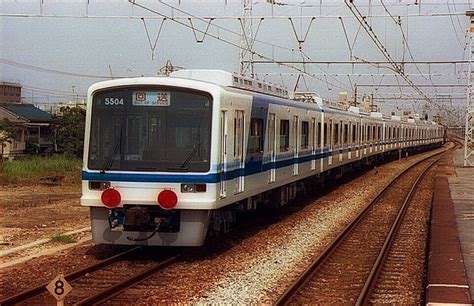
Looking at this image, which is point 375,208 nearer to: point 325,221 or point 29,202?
point 325,221

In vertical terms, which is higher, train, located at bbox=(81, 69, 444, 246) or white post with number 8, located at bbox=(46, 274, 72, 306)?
train, located at bbox=(81, 69, 444, 246)

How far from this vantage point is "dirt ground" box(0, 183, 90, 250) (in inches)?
464

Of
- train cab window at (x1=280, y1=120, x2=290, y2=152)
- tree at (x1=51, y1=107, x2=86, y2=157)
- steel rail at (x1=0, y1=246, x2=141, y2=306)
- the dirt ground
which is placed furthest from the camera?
tree at (x1=51, y1=107, x2=86, y2=157)

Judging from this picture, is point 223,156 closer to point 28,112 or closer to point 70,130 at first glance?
point 70,130

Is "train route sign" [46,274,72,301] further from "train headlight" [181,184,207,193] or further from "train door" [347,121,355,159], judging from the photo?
"train door" [347,121,355,159]

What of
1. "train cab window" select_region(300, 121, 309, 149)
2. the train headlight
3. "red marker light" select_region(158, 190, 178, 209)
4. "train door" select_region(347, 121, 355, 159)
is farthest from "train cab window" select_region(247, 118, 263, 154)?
"train door" select_region(347, 121, 355, 159)

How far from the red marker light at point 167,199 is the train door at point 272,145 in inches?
153

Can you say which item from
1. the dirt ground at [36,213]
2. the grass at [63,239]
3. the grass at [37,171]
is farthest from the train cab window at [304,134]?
the grass at [37,171]

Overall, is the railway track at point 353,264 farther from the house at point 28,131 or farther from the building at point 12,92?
the building at point 12,92

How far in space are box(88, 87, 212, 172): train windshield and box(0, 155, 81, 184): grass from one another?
1376 centimetres

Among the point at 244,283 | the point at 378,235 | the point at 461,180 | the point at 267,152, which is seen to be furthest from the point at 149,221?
the point at 461,180

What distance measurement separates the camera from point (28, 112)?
4556 centimetres

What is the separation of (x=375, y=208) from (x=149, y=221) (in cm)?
883

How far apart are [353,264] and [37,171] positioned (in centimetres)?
1712
